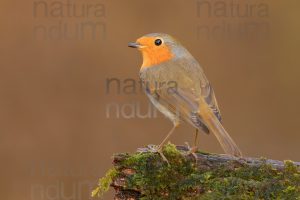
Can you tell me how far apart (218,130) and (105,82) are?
4372mm

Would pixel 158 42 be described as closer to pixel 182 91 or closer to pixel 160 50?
pixel 160 50

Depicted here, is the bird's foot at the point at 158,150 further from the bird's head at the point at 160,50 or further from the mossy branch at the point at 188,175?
the bird's head at the point at 160,50

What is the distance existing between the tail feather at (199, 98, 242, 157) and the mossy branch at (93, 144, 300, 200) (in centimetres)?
15

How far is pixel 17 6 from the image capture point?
1030 centimetres

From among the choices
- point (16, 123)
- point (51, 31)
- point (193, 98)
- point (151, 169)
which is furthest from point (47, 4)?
point (151, 169)

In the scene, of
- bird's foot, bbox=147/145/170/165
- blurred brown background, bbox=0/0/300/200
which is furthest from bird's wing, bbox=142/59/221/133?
blurred brown background, bbox=0/0/300/200

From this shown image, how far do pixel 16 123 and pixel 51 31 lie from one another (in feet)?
4.22

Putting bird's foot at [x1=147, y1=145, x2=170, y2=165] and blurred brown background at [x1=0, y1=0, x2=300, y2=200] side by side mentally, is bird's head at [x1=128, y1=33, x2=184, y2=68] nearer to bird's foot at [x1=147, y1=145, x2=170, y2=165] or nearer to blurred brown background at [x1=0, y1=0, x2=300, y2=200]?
bird's foot at [x1=147, y1=145, x2=170, y2=165]

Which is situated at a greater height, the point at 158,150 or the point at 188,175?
the point at 158,150

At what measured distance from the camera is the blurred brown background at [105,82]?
9.41 meters

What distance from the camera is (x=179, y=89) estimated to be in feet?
19.8

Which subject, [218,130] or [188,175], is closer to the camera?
[188,175]

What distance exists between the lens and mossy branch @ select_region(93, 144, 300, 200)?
16.4 feet

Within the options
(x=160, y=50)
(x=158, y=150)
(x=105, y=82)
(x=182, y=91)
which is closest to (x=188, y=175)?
(x=158, y=150)
